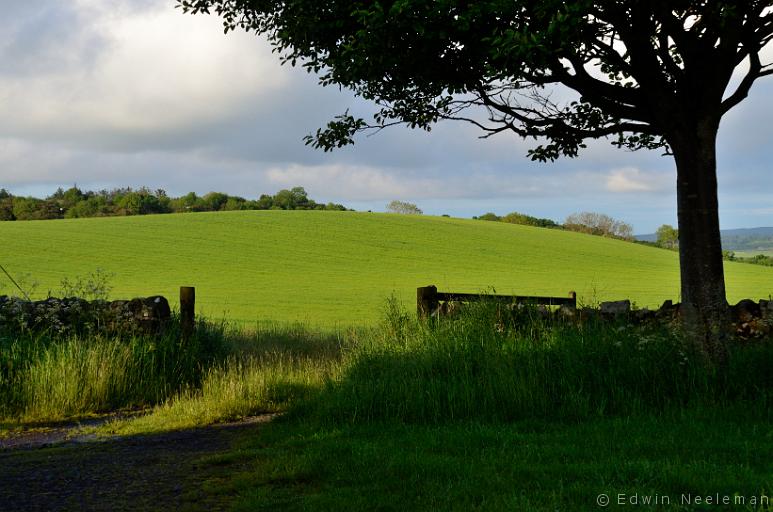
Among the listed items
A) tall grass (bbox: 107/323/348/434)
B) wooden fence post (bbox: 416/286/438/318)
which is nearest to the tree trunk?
wooden fence post (bbox: 416/286/438/318)

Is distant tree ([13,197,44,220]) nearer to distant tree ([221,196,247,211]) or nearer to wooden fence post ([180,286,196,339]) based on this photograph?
distant tree ([221,196,247,211])

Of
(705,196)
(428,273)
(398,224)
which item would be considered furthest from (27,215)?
(705,196)

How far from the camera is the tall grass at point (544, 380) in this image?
9.95 metres

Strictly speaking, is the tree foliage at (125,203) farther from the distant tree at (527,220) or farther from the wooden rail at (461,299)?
the wooden rail at (461,299)

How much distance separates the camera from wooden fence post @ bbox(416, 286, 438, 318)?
48.2ft

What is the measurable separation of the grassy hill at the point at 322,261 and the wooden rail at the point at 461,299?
40.4 feet

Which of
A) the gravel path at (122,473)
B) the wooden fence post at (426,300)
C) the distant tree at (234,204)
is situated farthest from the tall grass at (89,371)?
the distant tree at (234,204)

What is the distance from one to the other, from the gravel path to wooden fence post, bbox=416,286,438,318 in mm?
4910

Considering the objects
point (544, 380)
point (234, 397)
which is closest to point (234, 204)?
point (234, 397)

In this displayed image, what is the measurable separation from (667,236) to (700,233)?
90882 millimetres

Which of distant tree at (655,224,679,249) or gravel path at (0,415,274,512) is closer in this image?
gravel path at (0,415,274,512)

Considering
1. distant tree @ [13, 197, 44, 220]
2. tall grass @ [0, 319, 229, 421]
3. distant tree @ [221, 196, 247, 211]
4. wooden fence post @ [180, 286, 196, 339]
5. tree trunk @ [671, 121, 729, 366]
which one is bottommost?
tall grass @ [0, 319, 229, 421]

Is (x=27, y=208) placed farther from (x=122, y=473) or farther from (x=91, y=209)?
(x=122, y=473)

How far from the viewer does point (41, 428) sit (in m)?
11.8
